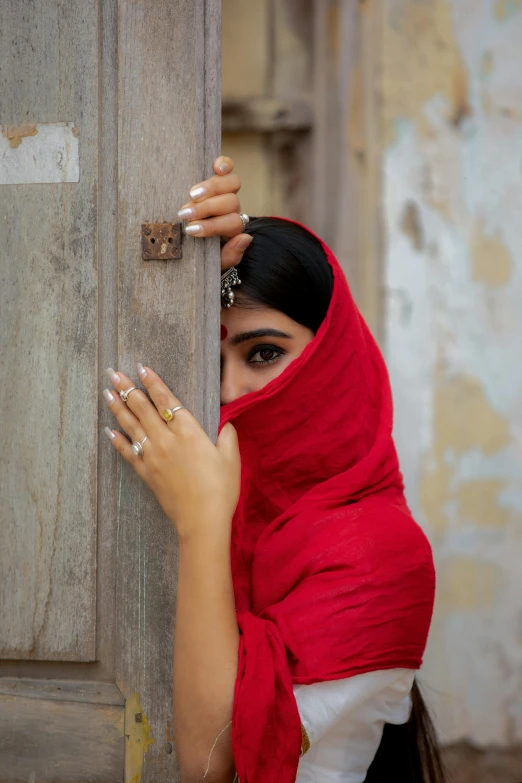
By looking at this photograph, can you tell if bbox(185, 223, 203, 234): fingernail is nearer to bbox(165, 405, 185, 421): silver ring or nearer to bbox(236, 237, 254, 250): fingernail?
bbox(236, 237, 254, 250): fingernail

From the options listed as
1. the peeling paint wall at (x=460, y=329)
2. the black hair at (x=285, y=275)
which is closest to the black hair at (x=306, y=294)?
the black hair at (x=285, y=275)

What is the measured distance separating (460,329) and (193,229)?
1.71 m

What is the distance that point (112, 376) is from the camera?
49.3 inches

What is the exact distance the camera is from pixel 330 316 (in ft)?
5.00

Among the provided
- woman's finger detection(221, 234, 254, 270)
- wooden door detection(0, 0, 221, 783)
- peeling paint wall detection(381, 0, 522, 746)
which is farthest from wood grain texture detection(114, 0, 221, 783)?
peeling paint wall detection(381, 0, 522, 746)

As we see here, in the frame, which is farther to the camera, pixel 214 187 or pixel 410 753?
pixel 410 753

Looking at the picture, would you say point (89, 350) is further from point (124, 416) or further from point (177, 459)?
point (177, 459)

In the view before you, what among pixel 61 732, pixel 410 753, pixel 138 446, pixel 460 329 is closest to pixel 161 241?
pixel 138 446

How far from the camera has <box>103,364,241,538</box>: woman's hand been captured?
1.19 meters

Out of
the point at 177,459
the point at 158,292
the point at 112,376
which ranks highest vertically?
the point at 158,292

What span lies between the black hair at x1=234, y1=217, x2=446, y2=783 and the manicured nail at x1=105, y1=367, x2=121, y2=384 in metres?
0.38

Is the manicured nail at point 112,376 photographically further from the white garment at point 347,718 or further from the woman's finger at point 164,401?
the white garment at point 347,718

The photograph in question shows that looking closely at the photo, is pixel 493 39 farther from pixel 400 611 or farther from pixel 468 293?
pixel 400 611

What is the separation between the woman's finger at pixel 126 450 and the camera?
1.23m
